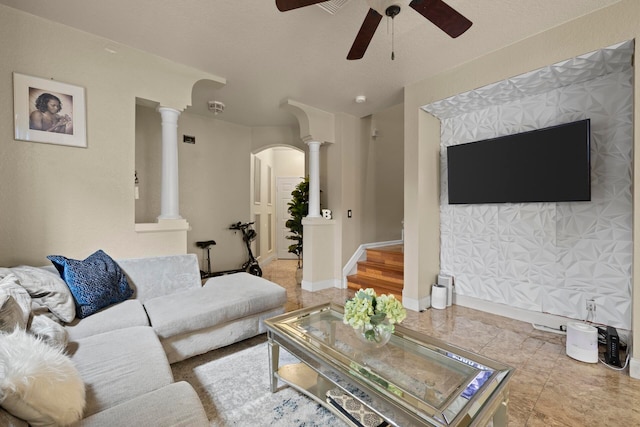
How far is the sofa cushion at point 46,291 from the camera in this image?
66.7 inches

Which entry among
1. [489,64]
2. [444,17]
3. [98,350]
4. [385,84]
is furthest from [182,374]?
[489,64]

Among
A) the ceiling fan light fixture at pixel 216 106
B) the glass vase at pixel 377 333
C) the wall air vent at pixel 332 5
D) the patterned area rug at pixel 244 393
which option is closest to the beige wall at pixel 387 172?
the ceiling fan light fixture at pixel 216 106

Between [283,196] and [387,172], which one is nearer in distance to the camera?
[387,172]

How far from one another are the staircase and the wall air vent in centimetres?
311

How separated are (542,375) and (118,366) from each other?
269 centimetres

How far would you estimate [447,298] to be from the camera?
11.1 feet

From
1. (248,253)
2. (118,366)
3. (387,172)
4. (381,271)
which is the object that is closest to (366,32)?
(118,366)

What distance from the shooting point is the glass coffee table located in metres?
1.08

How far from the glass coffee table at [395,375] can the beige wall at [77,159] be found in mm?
1871

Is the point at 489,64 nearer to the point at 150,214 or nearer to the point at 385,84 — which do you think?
the point at 385,84

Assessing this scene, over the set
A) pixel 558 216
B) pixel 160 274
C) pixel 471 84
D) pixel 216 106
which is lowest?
pixel 160 274

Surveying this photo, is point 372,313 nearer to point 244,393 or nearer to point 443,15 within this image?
point 244,393

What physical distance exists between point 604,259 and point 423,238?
1565 millimetres

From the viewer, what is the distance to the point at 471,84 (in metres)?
2.81
